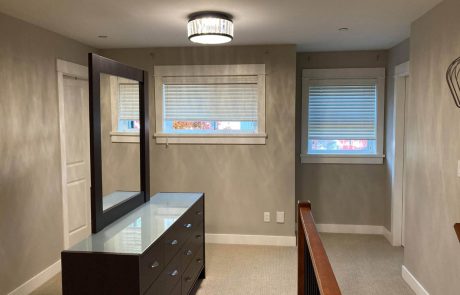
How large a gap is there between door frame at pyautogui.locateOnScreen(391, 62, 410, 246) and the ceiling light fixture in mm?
2275

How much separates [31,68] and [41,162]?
2.80ft

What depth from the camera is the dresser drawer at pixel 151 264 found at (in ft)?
6.77

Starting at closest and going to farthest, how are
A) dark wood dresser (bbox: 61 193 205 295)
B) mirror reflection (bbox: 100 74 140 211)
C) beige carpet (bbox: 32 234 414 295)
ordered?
1. dark wood dresser (bbox: 61 193 205 295)
2. mirror reflection (bbox: 100 74 140 211)
3. beige carpet (bbox: 32 234 414 295)

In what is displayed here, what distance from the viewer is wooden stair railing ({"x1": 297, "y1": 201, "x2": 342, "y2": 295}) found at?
3.87 ft

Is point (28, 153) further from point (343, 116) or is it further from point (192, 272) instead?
point (343, 116)

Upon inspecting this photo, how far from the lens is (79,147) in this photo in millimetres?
4160

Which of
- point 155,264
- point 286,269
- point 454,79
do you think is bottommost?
point 286,269

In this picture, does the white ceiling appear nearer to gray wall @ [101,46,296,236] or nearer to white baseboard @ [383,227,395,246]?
gray wall @ [101,46,296,236]

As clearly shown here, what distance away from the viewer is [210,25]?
305cm

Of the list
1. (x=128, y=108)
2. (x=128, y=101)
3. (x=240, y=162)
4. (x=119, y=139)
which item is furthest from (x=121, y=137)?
→ (x=240, y=162)

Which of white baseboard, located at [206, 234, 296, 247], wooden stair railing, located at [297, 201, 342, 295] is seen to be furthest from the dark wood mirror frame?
white baseboard, located at [206, 234, 296, 247]

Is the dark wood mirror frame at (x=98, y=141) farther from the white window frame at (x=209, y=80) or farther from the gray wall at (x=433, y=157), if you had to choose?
the gray wall at (x=433, y=157)

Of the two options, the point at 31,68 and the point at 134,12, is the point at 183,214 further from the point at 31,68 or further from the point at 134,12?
the point at 31,68

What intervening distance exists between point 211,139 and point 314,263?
3310 mm
